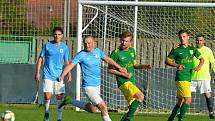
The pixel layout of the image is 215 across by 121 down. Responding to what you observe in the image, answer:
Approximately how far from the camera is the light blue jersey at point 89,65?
595 inches

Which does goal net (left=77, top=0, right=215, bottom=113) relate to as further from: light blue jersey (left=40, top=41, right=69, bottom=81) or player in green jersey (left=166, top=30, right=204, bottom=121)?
player in green jersey (left=166, top=30, right=204, bottom=121)

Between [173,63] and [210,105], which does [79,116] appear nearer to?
[210,105]

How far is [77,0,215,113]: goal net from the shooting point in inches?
886

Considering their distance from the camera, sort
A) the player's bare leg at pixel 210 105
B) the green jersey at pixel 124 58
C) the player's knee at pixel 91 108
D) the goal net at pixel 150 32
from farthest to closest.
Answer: the goal net at pixel 150 32, the player's bare leg at pixel 210 105, the green jersey at pixel 124 58, the player's knee at pixel 91 108

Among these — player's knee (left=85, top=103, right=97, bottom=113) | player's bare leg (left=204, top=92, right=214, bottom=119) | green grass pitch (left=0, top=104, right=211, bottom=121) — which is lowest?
green grass pitch (left=0, top=104, right=211, bottom=121)

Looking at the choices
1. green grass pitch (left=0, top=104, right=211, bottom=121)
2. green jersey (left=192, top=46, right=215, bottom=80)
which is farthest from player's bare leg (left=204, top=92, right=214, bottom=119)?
green jersey (left=192, top=46, right=215, bottom=80)

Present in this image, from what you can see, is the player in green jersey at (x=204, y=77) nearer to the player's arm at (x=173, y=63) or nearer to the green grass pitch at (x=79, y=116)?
the green grass pitch at (x=79, y=116)

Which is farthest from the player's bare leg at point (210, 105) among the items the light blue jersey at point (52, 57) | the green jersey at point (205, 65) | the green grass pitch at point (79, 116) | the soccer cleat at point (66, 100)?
the soccer cleat at point (66, 100)

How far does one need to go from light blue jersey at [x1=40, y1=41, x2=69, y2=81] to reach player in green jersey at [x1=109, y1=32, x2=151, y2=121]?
1749mm

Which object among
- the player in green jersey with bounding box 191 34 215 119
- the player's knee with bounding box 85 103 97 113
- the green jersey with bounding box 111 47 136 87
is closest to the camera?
the player's knee with bounding box 85 103 97 113

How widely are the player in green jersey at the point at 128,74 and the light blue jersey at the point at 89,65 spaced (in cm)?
71

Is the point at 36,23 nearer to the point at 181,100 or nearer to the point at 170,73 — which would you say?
the point at 170,73

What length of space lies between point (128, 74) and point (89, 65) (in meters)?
1.05

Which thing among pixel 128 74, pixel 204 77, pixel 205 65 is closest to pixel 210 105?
pixel 204 77
